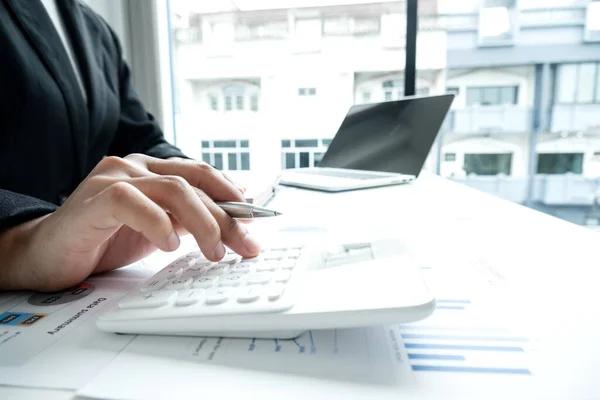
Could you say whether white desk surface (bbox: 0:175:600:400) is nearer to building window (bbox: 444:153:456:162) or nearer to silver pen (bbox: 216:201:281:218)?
silver pen (bbox: 216:201:281:218)

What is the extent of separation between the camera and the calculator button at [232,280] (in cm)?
28

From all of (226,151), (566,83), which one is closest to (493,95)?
(566,83)

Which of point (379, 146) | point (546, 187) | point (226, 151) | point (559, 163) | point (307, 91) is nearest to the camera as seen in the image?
point (379, 146)

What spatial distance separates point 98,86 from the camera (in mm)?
830

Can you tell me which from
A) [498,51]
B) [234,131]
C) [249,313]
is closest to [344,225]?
[249,313]

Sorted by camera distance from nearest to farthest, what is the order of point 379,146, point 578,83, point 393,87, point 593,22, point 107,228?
point 107,228
point 379,146
point 393,87
point 593,22
point 578,83

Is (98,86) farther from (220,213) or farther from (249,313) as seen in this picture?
(249,313)

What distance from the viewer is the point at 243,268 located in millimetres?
327

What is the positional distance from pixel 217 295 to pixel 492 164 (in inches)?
102

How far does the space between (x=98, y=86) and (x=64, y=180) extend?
0.74ft

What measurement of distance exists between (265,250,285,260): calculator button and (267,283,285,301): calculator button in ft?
0.26

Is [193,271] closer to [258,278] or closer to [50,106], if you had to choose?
[258,278]

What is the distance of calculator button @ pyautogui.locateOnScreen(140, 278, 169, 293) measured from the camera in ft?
0.96

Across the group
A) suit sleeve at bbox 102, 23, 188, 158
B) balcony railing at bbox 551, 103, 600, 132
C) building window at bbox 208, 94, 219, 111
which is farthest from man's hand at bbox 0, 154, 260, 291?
balcony railing at bbox 551, 103, 600, 132
